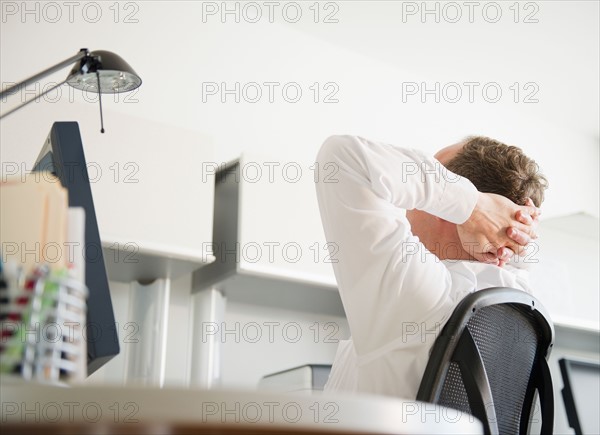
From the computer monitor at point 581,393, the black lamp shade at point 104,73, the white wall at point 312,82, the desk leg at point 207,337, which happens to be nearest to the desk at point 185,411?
the black lamp shade at point 104,73

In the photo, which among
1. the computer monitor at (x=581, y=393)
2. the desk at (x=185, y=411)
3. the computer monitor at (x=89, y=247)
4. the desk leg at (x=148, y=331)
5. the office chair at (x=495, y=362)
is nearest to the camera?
the desk at (x=185, y=411)

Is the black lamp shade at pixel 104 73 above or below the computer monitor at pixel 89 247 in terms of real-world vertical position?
above

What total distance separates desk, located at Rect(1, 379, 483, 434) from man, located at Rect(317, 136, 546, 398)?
0.64m

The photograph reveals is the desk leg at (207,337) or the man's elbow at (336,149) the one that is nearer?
the man's elbow at (336,149)

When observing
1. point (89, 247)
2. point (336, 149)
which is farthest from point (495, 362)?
point (89, 247)

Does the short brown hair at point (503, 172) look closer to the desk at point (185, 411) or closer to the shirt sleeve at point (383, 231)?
the shirt sleeve at point (383, 231)

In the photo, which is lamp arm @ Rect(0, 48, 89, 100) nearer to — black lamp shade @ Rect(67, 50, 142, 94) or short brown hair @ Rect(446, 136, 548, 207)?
black lamp shade @ Rect(67, 50, 142, 94)

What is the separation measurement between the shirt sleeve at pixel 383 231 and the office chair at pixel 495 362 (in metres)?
0.12

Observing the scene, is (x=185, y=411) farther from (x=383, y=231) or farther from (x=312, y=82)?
(x=312, y=82)

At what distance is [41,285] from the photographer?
0.59m

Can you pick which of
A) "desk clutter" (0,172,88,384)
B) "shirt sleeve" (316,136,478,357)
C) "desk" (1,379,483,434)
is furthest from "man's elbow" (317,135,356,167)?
"desk" (1,379,483,434)

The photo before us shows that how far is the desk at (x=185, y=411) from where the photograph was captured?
51 cm

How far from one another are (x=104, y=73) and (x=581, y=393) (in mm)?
2571

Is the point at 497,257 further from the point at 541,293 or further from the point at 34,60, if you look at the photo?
the point at 541,293
